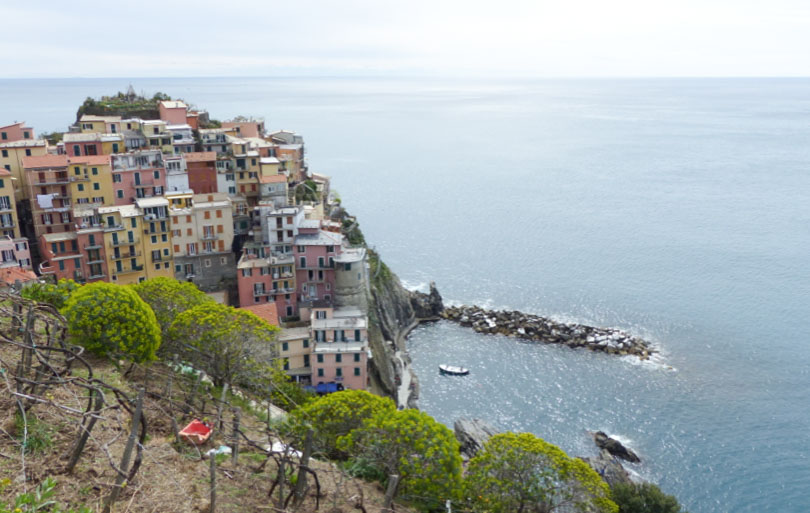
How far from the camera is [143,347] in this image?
89.2 ft

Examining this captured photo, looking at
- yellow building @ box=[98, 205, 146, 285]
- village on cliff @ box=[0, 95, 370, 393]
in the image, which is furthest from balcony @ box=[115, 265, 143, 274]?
village on cliff @ box=[0, 95, 370, 393]

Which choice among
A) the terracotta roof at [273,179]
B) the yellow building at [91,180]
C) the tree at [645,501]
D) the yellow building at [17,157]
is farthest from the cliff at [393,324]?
the yellow building at [17,157]

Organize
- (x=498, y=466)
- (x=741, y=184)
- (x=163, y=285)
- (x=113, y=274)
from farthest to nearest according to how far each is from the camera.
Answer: (x=741, y=184)
(x=113, y=274)
(x=163, y=285)
(x=498, y=466)

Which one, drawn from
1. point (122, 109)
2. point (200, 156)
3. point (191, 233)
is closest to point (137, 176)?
point (200, 156)

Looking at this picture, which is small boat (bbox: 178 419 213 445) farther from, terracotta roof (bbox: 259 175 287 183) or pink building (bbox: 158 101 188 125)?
pink building (bbox: 158 101 188 125)

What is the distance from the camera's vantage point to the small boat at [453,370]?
196ft

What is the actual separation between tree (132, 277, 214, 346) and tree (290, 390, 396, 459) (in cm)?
1224

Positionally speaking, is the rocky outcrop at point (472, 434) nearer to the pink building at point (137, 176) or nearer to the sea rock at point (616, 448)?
the sea rock at point (616, 448)

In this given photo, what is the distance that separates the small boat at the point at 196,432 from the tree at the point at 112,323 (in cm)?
803

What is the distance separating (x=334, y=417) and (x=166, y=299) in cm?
1499

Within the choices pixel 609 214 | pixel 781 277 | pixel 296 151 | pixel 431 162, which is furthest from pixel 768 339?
pixel 431 162

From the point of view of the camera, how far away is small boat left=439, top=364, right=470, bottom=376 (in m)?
59.7

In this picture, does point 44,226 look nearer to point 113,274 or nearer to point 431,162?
point 113,274

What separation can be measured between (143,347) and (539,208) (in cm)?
9601
